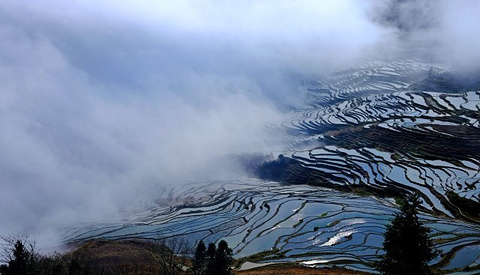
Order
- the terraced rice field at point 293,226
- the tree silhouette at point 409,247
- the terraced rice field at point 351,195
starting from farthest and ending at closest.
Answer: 1. the terraced rice field at point 351,195
2. the terraced rice field at point 293,226
3. the tree silhouette at point 409,247

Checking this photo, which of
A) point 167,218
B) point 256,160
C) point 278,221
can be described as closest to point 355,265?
point 278,221

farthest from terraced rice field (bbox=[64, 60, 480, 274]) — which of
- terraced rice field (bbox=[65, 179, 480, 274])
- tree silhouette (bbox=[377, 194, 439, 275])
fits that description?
tree silhouette (bbox=[377, 194, 439, 275])

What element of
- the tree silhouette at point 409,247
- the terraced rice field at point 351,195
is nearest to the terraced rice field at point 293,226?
the terraced rice field at point 351,195

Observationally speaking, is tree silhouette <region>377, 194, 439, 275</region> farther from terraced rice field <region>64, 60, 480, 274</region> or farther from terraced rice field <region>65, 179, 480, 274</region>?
terraced rice field <region>64, 60, 480, 274</region>

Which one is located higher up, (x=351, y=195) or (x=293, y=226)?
(x=351, y=195)

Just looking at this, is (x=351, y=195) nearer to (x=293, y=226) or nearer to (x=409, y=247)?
(x=293, y=226)

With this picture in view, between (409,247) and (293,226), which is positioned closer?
(409,247)

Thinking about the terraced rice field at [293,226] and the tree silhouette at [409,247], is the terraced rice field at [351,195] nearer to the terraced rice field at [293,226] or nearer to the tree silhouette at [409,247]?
the terraced rice field at [293,226]

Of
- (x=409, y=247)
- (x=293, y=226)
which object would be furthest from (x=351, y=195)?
(x=409, y=247)
